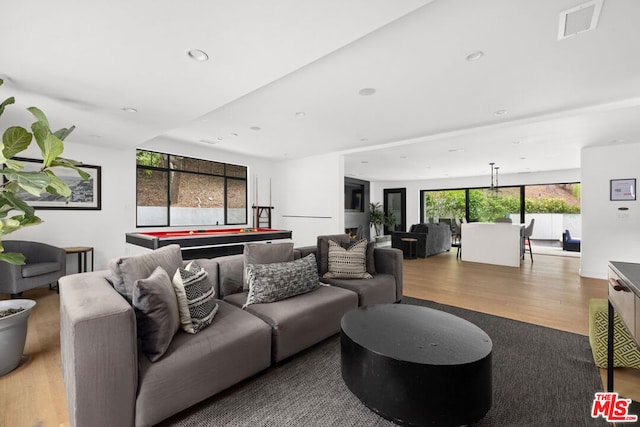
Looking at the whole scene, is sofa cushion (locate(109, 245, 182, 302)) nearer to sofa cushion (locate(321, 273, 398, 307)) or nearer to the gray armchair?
sofa cushion (locate(321, 273, 398, 307))

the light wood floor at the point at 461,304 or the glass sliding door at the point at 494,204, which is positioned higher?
the glass sliding door at the point at 494,204


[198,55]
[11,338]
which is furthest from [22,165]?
[11,338]

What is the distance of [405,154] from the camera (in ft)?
19.8

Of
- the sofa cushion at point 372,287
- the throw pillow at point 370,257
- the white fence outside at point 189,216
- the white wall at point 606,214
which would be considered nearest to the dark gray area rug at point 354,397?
the sofa cushion at point 372,287

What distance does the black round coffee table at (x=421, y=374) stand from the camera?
1.40 metres

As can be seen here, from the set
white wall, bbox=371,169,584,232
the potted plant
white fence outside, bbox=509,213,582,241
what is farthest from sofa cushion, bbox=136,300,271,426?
white fence outside, bbox=509,213,582,241

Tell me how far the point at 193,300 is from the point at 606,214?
21.7 feet

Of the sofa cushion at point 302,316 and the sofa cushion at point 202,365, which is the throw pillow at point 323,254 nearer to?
the sofa cushion at point 302,316

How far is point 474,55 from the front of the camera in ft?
7.52

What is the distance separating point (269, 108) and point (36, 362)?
10.8 feet

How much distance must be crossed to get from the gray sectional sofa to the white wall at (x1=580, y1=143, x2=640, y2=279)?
5.01 metres

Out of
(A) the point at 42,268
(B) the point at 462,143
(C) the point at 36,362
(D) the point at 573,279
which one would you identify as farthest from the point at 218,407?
(D) the point at 573,279

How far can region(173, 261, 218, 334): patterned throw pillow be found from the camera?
1797 mm

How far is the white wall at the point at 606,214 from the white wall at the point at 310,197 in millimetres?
4477
